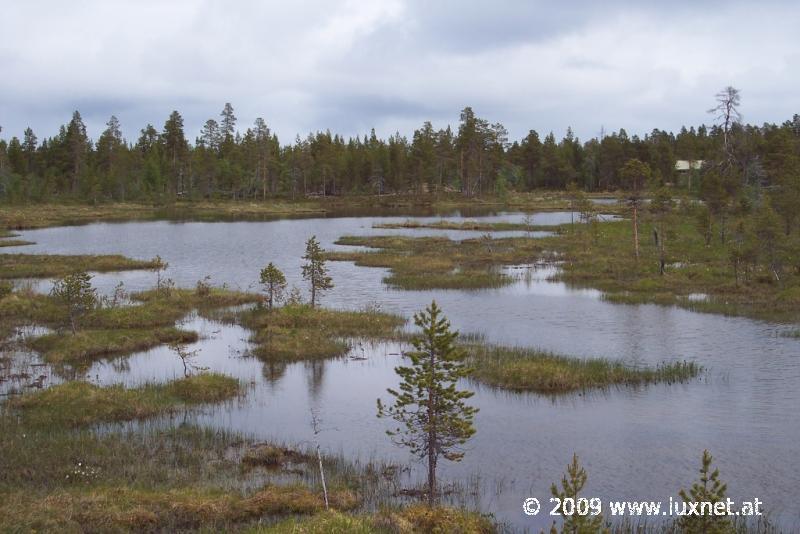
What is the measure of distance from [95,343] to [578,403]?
920 inches

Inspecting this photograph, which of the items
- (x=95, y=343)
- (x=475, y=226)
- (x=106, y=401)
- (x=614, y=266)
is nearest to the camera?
(x=106, y=401)

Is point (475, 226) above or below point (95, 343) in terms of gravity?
above

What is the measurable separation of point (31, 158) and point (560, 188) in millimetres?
139412

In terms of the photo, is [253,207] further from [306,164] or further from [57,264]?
[57,264]

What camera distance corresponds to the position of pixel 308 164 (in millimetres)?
167875

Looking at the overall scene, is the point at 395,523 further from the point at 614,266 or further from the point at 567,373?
the point at 614,266

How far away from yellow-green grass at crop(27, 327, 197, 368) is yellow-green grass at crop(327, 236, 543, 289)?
65.7ft

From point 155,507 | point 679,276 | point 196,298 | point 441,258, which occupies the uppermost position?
point 441,258

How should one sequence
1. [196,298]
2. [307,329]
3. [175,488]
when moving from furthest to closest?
[196,298], [307,329], [175,488]

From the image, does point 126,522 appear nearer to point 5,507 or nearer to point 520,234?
point 5,507

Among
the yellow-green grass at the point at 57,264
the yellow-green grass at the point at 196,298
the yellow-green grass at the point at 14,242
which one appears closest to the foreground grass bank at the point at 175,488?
the yellow-green grass at the point at 196,298

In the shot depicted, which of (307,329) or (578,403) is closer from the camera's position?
(578,403)

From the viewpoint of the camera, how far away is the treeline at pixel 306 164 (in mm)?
156750

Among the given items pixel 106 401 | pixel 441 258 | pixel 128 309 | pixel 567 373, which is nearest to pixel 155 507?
pixel 106 401
